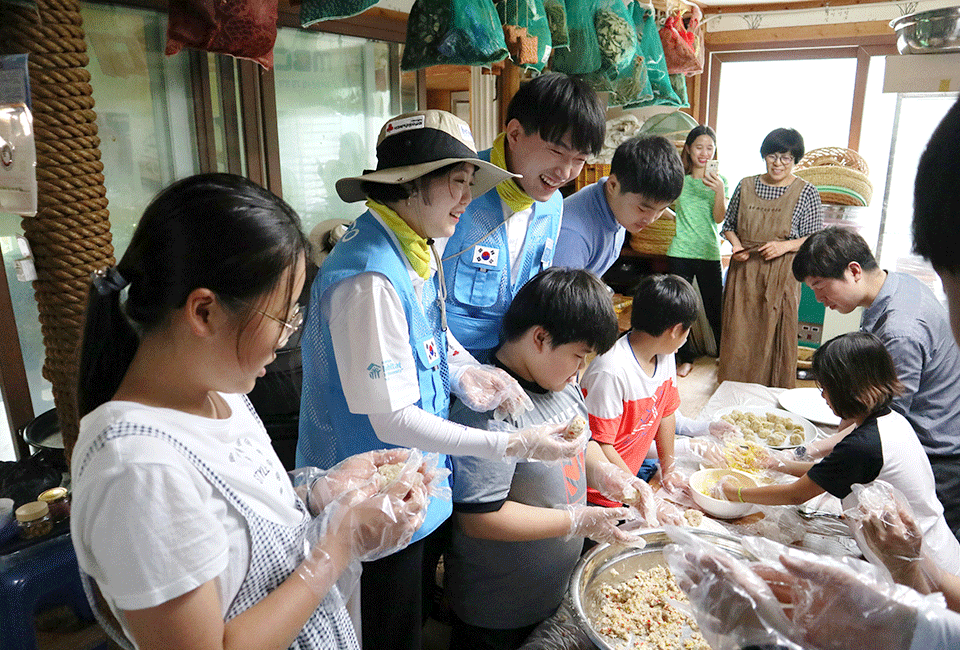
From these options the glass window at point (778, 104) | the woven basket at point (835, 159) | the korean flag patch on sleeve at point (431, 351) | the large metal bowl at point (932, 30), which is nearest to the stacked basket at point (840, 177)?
the woven basket at point (835, 159)

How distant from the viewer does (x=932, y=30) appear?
6.88ft

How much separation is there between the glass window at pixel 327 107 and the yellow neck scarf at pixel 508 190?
106 centimetres

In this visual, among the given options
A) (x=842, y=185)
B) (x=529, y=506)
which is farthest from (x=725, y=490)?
(x=842, y=185)

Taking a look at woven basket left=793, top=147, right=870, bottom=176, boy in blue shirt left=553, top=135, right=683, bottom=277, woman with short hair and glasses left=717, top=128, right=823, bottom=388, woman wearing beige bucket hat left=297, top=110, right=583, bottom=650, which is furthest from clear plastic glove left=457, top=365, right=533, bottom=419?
woven basket left=793, top=147, right=870, bottom=176

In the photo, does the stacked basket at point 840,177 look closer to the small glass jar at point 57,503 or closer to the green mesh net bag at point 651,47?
the green mesh net bag at point 651,47

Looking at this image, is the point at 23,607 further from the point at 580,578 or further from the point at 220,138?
the point at 220,138

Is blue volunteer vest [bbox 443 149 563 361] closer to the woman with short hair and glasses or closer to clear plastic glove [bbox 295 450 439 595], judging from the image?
clear plastic glove [bbox 295 450 439 595]

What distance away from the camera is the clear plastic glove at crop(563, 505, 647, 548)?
1.28 metres

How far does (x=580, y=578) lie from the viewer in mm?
1179

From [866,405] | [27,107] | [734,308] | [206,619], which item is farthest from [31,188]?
[734,308]

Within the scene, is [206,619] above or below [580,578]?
above

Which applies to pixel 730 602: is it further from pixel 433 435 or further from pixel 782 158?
pixel 782 158

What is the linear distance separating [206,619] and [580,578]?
2.37 feet

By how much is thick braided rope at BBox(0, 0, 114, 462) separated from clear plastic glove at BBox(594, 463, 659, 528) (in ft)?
3.85
